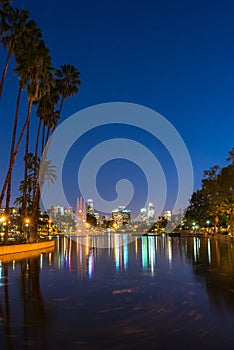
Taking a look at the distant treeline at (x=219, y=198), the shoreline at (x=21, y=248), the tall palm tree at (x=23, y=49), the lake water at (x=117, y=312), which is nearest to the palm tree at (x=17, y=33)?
the tall palm tree at (x=23, y=49)

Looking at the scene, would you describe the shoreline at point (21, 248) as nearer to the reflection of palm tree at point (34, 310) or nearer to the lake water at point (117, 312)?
the lake water at point (117, 312)

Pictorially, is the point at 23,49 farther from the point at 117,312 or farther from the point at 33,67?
the point at 117,312

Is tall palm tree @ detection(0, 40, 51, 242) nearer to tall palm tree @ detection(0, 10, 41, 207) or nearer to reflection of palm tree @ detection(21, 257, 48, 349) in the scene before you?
tall palm tree @ detection(0, 10, 41, 207)

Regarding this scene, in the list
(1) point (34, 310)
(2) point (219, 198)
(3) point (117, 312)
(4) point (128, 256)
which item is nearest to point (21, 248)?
(4) point (128, 256)

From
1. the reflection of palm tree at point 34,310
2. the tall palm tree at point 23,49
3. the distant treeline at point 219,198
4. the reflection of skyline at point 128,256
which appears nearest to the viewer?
the reflection of palm tree at point 34,310

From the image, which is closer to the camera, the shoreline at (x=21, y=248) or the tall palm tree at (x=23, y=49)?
the shoreline at (x=21, y=248)

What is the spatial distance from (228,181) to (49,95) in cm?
3114

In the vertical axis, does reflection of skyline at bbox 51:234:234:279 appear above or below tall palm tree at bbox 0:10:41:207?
below

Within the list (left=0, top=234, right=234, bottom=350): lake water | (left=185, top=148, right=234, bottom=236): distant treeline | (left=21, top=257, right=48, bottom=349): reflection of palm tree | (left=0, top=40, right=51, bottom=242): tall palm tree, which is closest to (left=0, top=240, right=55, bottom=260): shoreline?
(left=0, top=40, right=51, bottom=242): tall palm tree

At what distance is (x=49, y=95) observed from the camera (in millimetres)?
45406

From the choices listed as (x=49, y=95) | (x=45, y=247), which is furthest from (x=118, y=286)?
(x=49, y=95)

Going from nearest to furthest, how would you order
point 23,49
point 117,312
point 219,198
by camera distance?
1. point 117,312
2. point 23,49
3. point 219,198

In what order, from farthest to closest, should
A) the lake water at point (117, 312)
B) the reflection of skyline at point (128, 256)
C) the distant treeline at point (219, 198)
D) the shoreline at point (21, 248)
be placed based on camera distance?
the distant treeline at point (219, 198)
the shoreline at point (21, 248)
the reflection of skyline at point (128, 256)
the lake water at point (117, 312)

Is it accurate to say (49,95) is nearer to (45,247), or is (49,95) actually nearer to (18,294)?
(45,247)
